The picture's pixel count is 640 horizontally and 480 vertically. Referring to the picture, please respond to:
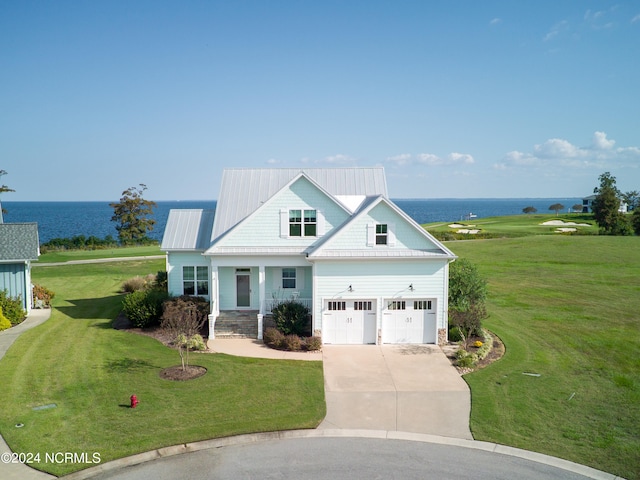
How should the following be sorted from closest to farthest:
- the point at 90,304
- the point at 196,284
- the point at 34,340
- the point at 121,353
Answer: the point at 121,353
the point at 34,340
the point at 196,284
the point at 90,304

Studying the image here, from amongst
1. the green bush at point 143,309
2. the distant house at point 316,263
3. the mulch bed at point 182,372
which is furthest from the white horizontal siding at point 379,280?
the green bush at point 143,309

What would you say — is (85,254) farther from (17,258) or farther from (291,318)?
(291,318)

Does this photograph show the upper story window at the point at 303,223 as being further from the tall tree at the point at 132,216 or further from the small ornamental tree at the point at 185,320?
the tall tree at the point at 132,216

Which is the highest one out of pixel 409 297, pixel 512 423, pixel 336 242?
pixel 336 242

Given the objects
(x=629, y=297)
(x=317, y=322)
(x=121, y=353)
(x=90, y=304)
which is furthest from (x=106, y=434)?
(x=629, y=297)

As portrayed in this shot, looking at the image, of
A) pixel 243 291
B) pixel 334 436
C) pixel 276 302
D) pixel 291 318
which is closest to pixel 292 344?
pixel 291 318

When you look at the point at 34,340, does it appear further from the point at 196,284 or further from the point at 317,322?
the point at 317,322

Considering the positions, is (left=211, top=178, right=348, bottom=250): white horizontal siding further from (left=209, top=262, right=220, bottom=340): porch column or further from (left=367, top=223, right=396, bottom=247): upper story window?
(left=367, top=223, right=396, bottom=247): upper story window
